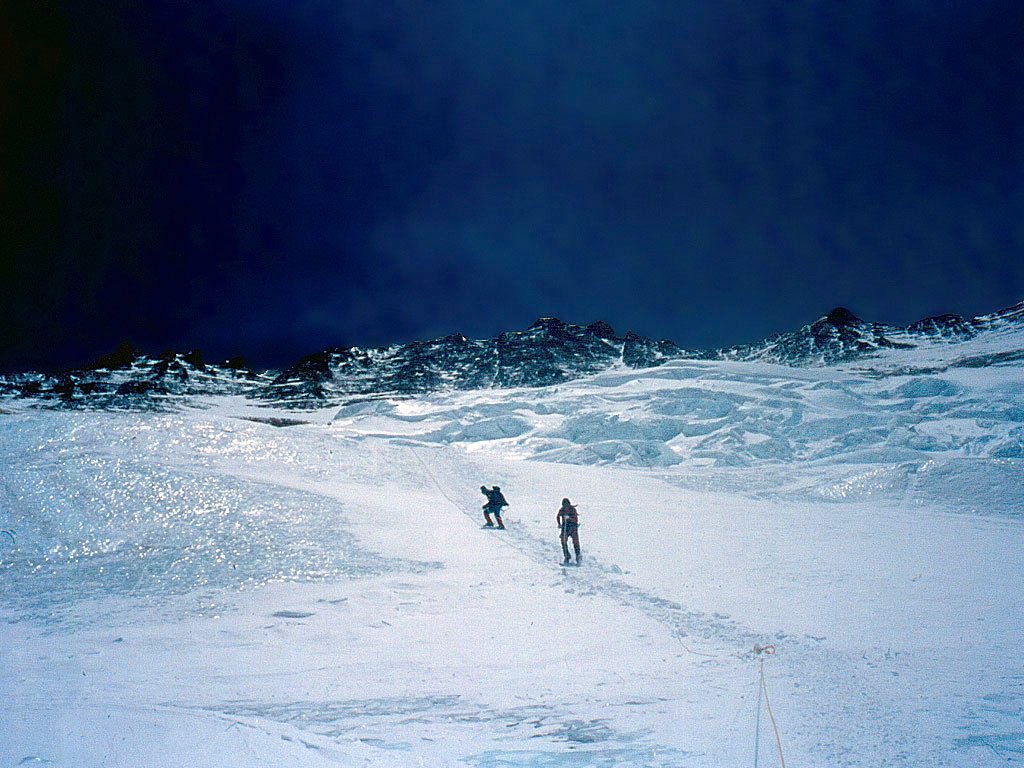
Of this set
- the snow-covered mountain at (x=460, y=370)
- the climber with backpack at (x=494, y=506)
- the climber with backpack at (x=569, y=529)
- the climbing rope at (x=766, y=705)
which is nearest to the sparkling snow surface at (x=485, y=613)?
the climbing rope at (x=766, y=705)

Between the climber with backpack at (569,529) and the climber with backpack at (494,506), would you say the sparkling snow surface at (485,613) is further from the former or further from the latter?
the climber with backpack at (494,506)

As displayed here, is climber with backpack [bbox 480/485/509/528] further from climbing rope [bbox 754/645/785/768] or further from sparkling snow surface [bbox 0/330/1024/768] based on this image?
climbing rope [bbox 754/645/785/768]

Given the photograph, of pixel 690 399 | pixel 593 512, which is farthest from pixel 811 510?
pixel 690 399

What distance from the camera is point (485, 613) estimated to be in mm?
10500

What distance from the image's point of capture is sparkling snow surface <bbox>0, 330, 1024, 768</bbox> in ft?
20.3

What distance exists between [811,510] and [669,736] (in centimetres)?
1815

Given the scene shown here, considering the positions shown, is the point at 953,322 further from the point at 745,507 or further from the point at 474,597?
the point at 474,597

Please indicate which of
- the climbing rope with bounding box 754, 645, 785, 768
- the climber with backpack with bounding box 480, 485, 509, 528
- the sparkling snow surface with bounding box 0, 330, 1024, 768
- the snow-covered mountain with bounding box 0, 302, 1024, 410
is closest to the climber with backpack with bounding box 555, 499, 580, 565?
the sparkling snow surface with bounding box 0, 330, 1024, 768

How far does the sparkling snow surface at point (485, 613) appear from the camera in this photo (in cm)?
618

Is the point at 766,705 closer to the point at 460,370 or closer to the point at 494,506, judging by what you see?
the point at 494,506

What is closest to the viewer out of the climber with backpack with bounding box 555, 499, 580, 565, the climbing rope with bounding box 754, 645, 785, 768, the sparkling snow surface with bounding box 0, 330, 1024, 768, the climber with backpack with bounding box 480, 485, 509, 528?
the climbing rope with bounding box 754, 645, 785, 768

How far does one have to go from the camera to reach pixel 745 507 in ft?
73.3

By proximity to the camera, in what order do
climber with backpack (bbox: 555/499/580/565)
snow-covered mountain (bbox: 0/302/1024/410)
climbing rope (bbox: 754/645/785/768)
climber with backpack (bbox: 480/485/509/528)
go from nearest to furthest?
climbing rope (bbox: 754/645/785/768) < climber with backpack (bbox: 555/499/580/565) < climber with backpack (bbox: 480/485/509/528) < snow-covered mountain (bbox: 0/302/1024/410)

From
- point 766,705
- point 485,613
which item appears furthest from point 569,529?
point 766,705
